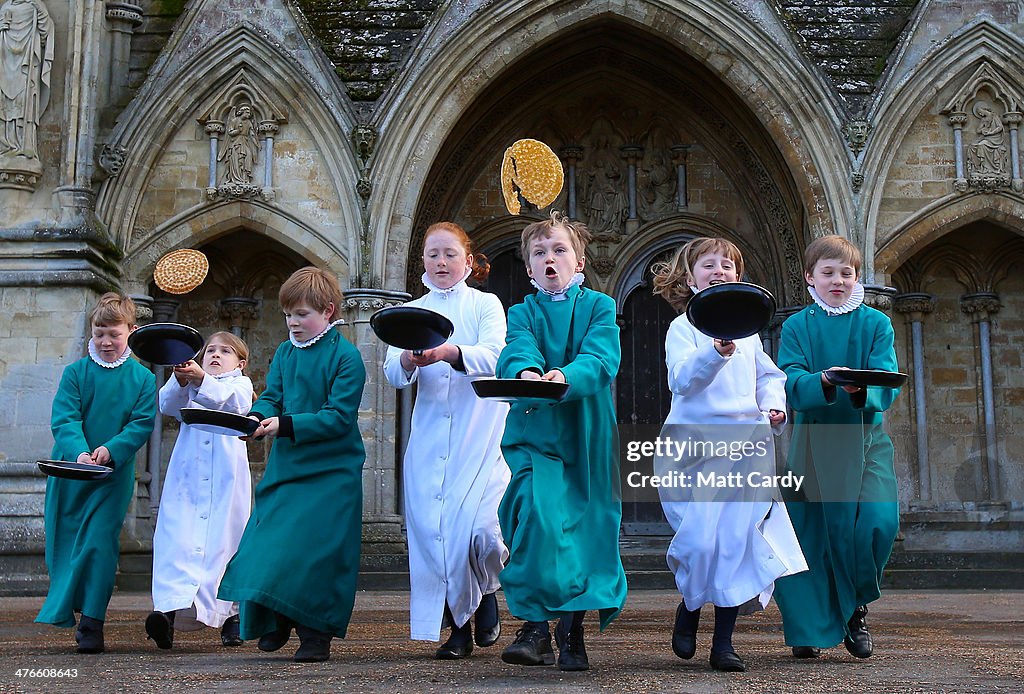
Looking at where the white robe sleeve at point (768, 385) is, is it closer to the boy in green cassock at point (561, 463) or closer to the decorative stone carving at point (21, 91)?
the boy in green cassock at point (561, 463)

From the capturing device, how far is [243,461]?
596 cm

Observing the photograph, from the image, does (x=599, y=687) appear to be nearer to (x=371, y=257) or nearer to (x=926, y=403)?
(x=371, y=257)

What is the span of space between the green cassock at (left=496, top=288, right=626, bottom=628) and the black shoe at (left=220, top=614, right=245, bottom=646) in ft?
5.99

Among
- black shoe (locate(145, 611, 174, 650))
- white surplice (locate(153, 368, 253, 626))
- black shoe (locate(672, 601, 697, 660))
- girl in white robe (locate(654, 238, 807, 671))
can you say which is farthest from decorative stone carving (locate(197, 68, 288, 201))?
black shoe (locate(672, 601, 697, 660))

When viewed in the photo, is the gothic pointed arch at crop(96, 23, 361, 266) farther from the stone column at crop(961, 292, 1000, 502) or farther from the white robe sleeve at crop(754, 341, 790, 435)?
the white robe sleeve at crop(754, 341, 790, 435)

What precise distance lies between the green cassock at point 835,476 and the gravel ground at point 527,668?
208 mm

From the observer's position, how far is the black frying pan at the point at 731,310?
384cm

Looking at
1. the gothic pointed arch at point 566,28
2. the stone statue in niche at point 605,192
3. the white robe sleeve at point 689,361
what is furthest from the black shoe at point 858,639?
the stone statue in niche at point 605,192

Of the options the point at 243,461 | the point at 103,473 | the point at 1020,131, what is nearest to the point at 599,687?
the point at 103,473

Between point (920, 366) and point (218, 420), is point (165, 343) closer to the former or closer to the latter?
point (218, 420)

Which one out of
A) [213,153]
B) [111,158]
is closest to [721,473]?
[213,153]

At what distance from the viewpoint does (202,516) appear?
5.64 meters

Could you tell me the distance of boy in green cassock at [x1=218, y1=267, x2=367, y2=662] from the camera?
14.6 feet

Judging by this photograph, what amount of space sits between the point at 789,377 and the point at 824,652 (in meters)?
1.09
